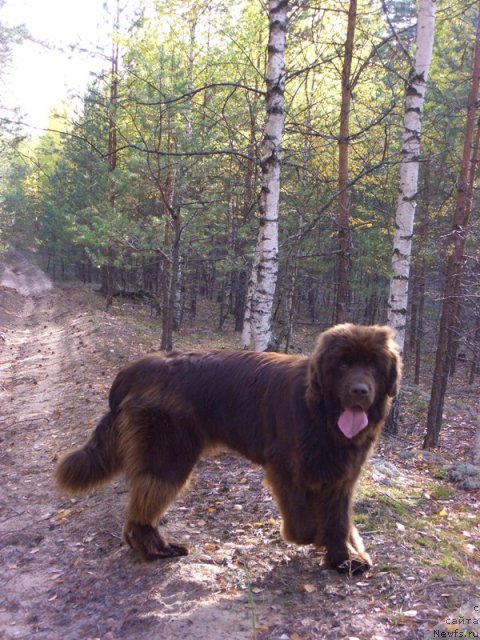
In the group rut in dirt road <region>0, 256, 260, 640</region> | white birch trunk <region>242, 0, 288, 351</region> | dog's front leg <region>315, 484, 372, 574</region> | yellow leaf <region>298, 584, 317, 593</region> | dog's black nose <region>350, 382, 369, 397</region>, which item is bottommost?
rut in dirt road <region>0, 256, 260, 640</region>

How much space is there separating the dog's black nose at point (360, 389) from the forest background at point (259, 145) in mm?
4690

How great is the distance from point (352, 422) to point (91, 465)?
208 cm

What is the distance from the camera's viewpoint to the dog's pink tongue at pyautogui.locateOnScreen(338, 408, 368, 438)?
11.5 ft

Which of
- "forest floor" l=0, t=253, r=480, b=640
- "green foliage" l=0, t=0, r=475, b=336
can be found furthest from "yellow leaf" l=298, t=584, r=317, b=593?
"green foliage" l=0, t=0, r=475, b=336

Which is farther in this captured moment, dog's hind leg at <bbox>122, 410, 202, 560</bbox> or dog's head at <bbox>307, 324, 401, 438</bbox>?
dog's hind leg at <bbox>122, 410, 202, 560</bbox>

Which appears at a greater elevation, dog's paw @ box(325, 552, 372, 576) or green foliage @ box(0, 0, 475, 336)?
green foliage @ box(0, 0, 475, 336)

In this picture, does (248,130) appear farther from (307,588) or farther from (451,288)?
(307,588)

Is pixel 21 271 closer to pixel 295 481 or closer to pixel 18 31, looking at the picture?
pixel 18 31

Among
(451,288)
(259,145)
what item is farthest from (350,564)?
(451,288)

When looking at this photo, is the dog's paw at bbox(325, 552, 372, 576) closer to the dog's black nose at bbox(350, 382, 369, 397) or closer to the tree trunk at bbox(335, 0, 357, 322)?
the dog's black nose at bbox(350, 382, 369, 397)

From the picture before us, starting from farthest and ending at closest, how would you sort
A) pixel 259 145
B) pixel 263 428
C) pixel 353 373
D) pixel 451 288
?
pixel 451 288 < pixel 259 145 < pixel 263 428 < pixel 353 373

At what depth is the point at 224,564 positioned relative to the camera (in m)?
4.14

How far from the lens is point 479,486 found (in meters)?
7.31

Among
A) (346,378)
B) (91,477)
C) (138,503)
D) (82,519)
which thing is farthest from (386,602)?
(82,519)
